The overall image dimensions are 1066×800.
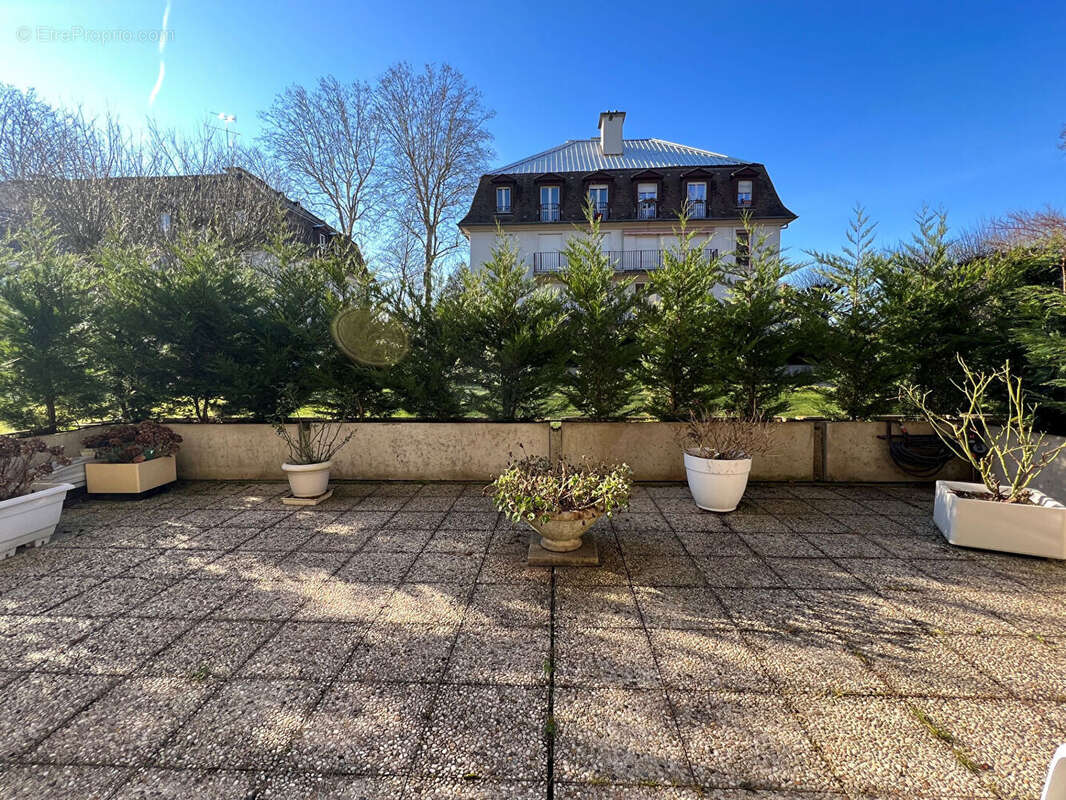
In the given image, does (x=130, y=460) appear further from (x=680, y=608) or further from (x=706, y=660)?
(x=706, y=660)

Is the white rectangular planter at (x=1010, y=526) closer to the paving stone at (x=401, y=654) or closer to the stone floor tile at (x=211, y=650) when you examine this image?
the paving stone at (x=401, y=654)

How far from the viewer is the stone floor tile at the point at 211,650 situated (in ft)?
6.35

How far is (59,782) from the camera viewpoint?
1.40 meters

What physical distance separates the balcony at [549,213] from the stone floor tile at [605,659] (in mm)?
18116

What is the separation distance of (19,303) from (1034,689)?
26.2ft

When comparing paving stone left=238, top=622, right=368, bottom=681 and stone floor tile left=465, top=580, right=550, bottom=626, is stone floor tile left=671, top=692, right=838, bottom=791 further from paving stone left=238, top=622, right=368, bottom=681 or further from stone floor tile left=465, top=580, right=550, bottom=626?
paving stone left=238, top=622, right=368, bottom=681

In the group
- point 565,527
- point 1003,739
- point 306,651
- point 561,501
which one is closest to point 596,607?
point 565,527

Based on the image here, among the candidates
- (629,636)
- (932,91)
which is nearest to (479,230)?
(932,91)

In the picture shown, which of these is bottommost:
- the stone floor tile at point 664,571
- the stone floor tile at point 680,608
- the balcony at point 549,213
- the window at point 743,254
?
the stone floor tile at point 664,571

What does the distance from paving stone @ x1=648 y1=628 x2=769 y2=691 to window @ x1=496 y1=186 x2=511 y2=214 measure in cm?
1852

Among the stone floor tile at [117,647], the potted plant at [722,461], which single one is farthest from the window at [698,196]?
the stone floor tile at [117,647]

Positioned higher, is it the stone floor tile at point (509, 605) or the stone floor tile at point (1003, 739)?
the stone floor tile at point (1003, 739)

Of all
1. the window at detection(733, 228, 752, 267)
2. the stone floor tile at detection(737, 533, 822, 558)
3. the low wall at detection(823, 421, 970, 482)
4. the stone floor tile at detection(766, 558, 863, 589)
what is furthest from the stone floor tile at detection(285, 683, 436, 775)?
the window at detection(733, 228, 752, 267)

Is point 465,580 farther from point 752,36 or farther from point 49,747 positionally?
point 752,36
